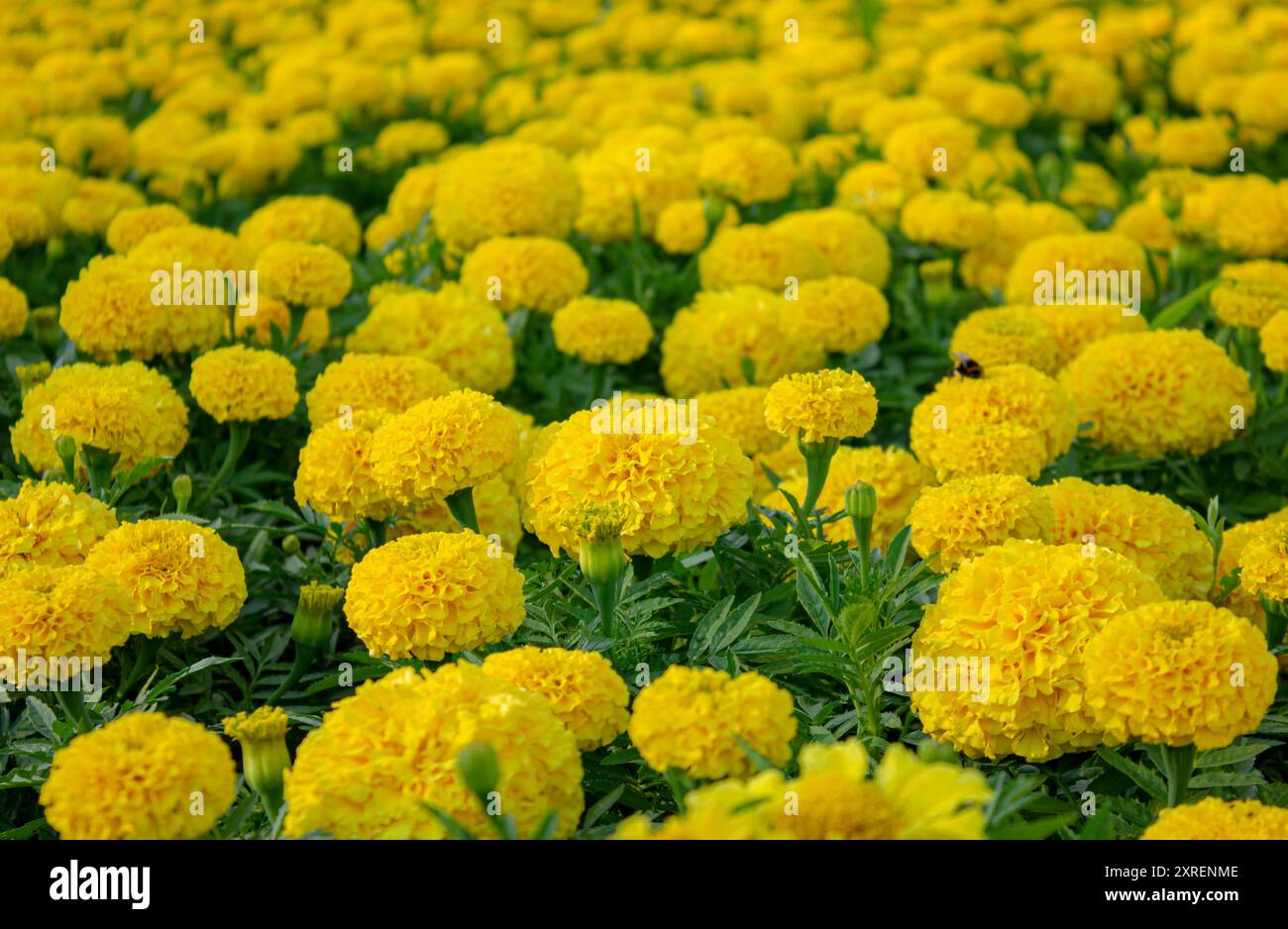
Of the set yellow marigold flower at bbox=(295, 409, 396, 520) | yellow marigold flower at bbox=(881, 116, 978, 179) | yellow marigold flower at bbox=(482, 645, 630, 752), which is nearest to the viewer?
yellow marigold flower at bbox=(482, 645, 630, 752)

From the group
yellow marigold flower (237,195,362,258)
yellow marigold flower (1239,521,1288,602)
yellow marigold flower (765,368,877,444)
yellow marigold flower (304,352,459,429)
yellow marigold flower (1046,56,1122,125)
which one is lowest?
yellow marigold flower (1239,521,1288,602)

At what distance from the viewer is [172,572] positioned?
2352 millimetres

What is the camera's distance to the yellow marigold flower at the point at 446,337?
133 inches

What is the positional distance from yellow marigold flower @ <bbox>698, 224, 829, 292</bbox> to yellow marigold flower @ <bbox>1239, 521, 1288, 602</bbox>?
1.79 metres

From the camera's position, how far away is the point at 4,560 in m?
2.40

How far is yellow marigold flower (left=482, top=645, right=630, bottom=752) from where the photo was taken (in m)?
1.90

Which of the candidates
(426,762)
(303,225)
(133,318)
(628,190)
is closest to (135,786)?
(426,762)

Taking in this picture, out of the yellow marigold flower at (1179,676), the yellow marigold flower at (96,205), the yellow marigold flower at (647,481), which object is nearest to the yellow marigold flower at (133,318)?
the yellow marigold flower at (96,205)

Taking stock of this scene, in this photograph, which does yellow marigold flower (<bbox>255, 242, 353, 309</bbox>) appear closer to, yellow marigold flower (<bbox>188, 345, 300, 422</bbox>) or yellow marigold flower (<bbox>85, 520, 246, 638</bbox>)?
yellow marigold flower (<bbox>188, 345, 300, 422</bbox>)

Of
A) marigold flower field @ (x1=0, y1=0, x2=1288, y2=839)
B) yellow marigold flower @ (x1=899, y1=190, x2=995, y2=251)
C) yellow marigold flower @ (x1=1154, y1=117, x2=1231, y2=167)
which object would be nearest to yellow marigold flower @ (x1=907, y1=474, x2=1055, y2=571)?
marigold flower field @ (x1=0, y1=0, x2=1288, y2=839)

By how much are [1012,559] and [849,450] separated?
820 mm

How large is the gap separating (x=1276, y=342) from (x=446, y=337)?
2013mm

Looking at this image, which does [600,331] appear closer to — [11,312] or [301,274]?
[301,274]
